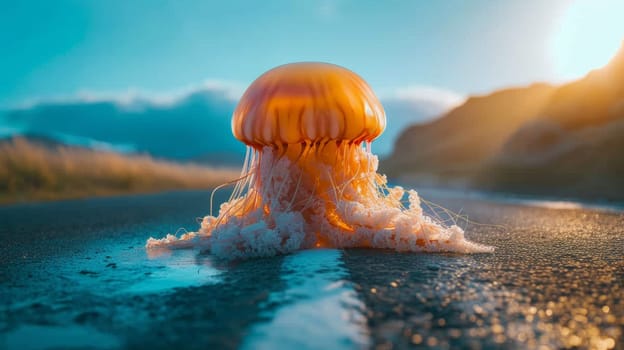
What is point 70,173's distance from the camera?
1030 cm

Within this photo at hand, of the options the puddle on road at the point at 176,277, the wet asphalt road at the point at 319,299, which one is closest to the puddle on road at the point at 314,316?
the wet asphalt road at the point at 319,299

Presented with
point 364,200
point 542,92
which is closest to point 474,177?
point 364,200

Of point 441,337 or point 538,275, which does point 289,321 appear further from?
point 538,275

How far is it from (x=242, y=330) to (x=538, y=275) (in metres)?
1.65

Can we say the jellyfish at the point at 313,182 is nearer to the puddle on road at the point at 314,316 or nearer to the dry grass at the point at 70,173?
the puddle on road at the point at 314,316

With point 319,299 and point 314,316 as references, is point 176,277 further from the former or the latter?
point 314,316

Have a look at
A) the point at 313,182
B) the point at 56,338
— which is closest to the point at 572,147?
the point at 313,182

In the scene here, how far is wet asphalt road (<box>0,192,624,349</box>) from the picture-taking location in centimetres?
158

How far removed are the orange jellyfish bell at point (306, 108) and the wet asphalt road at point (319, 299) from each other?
93 cm

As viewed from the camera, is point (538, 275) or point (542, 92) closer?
point (538, 275)

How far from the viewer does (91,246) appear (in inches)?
147

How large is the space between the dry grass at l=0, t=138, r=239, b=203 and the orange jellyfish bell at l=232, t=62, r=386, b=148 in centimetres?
721

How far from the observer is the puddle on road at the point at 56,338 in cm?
160

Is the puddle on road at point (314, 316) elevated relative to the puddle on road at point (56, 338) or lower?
elevated
